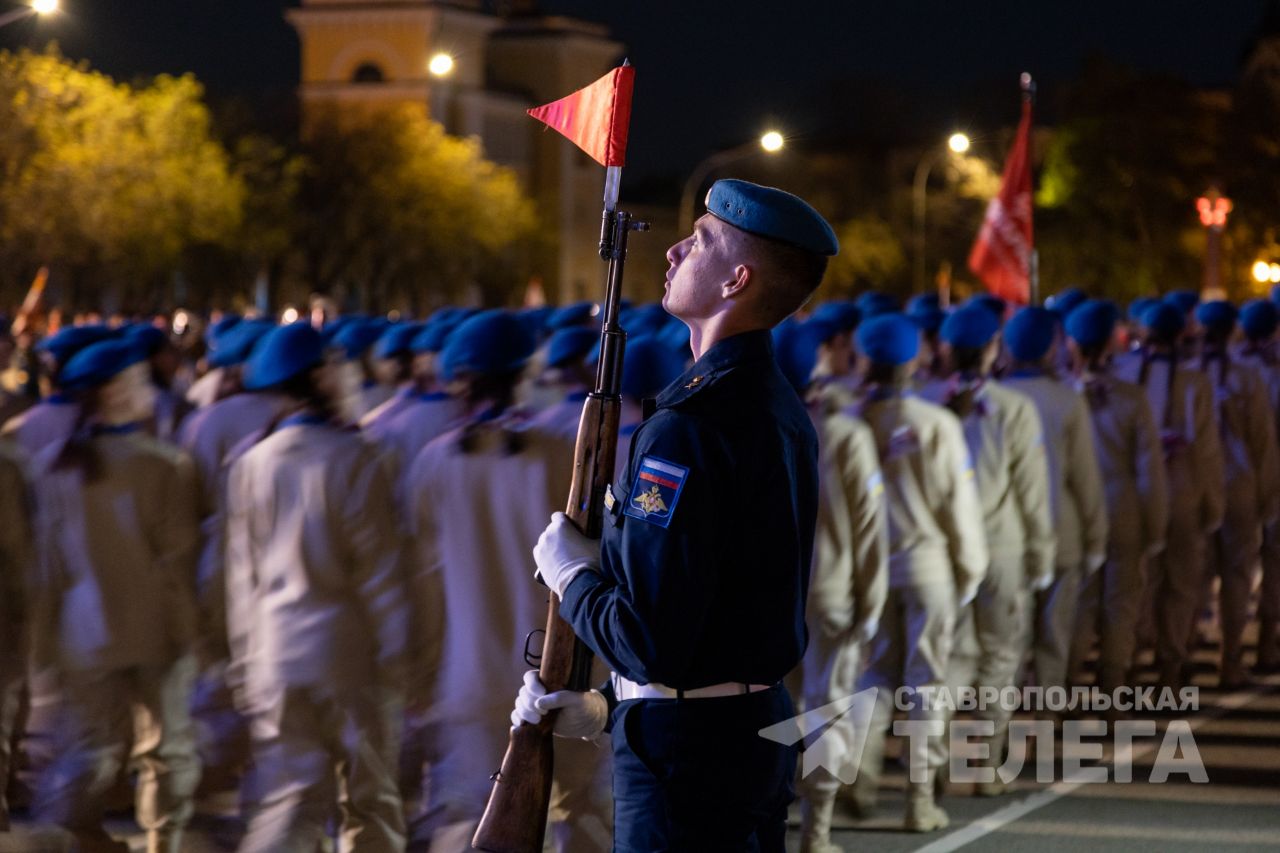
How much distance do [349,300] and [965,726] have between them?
62.0m

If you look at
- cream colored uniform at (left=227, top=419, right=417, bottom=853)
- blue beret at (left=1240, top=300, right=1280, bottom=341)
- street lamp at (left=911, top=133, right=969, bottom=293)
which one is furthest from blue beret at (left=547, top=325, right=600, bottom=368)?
street lamp at (left=911, top=133, right=969, bottom=293)

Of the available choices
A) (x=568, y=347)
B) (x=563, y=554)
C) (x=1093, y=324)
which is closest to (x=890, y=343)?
(x=568, y=347)

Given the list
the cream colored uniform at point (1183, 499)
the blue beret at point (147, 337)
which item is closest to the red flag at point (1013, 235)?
the cream colored uniform at point (1183, 499)

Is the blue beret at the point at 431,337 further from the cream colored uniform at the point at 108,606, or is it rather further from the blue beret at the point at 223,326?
the cream colored uniform at the point at 108,606

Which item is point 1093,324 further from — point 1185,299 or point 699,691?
point 699,691

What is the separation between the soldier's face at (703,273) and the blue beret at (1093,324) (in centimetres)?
660

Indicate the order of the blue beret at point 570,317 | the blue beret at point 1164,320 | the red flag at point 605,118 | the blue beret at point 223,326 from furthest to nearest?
the blue beret at point 223,326, the blue beret at point 1164,320, the blue beret at point 570,317, the red flag at point 605,118

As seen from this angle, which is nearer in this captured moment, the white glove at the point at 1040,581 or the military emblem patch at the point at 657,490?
the military emblem patch at the point at 657,490

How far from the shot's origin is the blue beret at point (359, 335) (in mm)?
11477

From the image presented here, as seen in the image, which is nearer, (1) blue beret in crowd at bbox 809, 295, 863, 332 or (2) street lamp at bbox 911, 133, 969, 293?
(1) blue beret in crowd at bbox 809, 295, 863, 332

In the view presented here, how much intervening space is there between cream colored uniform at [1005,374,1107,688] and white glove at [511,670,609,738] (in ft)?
18.1

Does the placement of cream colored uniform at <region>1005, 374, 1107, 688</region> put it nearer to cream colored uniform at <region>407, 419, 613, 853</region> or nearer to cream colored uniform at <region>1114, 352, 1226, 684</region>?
cream colored uniform at <region>1114, 352, 1226, 684</region>

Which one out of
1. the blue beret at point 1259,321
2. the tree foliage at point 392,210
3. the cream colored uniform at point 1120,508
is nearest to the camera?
the cream colored uniform at point 1120,508

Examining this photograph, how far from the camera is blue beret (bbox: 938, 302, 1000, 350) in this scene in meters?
9.02
